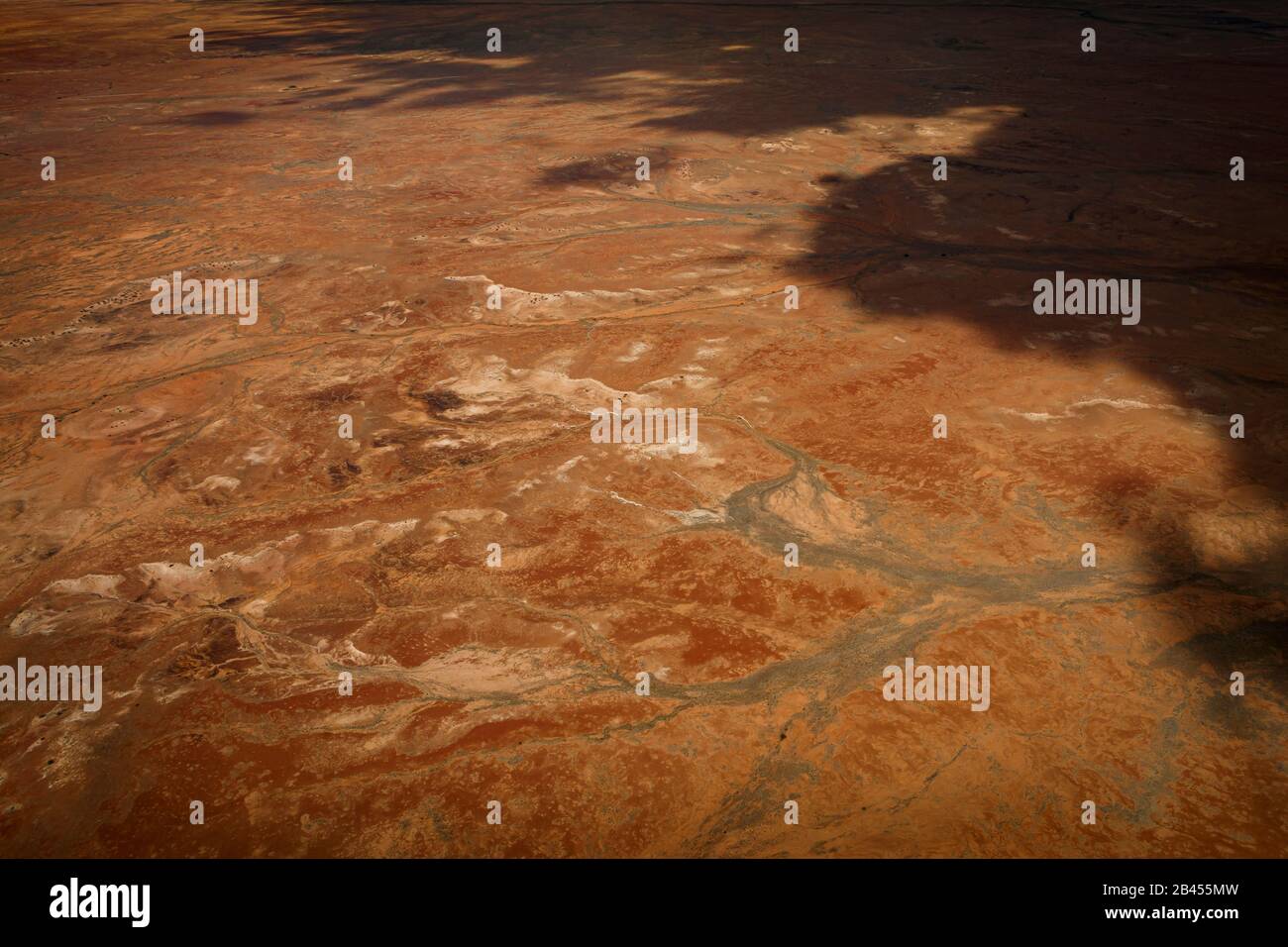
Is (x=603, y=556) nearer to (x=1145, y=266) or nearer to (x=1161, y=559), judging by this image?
(x=1161, y=559)

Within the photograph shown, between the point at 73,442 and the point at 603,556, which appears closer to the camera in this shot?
the point at 603,556

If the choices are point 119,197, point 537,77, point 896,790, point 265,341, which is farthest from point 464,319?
point 537,77

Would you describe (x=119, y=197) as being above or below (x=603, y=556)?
above

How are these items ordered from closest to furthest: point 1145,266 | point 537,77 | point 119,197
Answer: point 1145,266, point 119,197, point 537,77

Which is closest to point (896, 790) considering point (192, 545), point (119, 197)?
point (192, 545)
